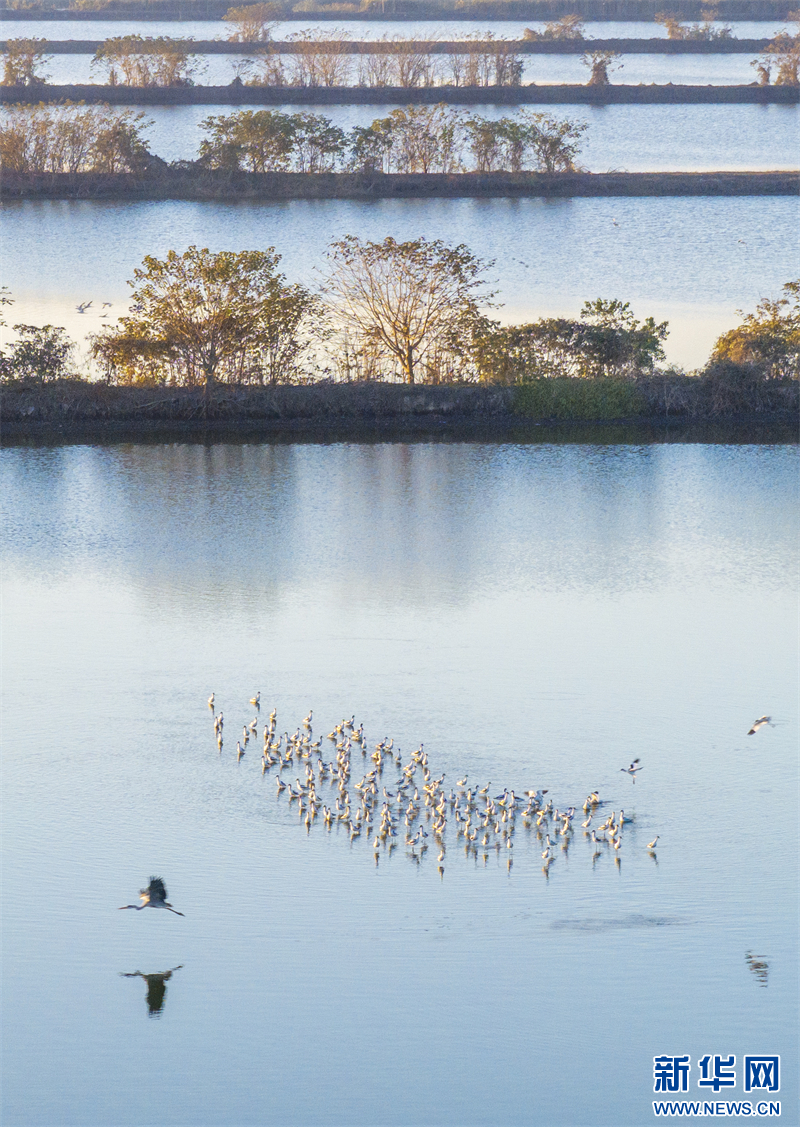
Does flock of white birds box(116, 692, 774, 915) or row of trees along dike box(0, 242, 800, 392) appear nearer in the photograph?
flock of white birds box(116, 692, 774, 915)

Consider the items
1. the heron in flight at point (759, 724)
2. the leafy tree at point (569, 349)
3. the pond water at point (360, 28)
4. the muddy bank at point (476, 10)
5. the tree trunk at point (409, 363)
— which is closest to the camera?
the heron in flight at point (759, 724)

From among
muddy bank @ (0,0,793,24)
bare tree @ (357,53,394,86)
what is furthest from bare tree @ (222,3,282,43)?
muddy bank @ (0,0,793,24)

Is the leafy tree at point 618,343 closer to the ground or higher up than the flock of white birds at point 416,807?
higher up

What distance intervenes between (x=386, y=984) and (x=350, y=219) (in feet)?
116

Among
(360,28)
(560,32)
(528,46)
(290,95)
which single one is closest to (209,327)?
(290,95)

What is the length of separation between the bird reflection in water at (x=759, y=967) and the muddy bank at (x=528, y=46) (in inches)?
2390

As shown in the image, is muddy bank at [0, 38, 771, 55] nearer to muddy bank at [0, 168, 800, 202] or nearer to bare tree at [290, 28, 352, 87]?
bare tree at [290, 28, 352, 87]

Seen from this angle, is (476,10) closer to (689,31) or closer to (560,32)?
(689,31)

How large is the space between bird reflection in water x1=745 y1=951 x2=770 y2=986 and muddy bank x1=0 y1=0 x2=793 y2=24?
93817 mm

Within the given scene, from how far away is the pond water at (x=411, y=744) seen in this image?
11.5 meters

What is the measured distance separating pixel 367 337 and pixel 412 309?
0.94 m

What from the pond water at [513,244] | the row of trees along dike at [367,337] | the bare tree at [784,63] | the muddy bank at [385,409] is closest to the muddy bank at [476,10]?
the bare tree at [784,63]

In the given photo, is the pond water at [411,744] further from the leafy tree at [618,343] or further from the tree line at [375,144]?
the tree line at [375,144]

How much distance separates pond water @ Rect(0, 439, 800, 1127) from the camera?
1146 cm
